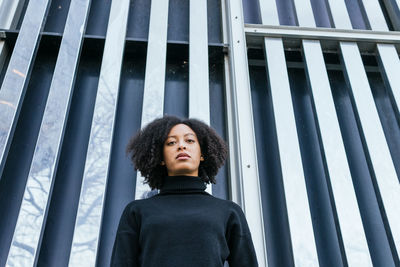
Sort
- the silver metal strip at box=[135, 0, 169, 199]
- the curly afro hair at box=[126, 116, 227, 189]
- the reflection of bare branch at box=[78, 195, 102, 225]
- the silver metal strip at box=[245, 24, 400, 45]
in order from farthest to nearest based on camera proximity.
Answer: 1. the silver metal strip at box=[245, 24, 400, 45]
2. the silver metal strip at box=[135, 0, 169, 199]
3. the reflection of bare branch at box=[78, 195, 102, 225]
4. the curly afro hair at box=[126, 116, 227, 189]

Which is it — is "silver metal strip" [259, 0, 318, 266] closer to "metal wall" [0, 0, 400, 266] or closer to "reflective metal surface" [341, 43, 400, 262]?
"metal wall" [0, 0, 400, 266]

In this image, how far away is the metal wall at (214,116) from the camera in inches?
70.7

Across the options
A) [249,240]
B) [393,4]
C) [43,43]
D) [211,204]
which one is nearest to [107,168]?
[211,204]

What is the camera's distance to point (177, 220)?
130 centimetres

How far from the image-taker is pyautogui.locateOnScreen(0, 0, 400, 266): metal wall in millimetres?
1797

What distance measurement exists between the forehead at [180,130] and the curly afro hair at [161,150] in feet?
0.08

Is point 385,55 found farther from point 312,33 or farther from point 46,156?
point 46,156

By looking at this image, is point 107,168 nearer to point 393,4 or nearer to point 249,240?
point 249,240

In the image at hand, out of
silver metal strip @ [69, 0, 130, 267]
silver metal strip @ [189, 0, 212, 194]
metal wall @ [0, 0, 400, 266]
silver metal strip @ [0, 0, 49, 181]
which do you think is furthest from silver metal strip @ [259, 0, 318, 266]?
silver metal strip @ [0, 0, 49, 181]

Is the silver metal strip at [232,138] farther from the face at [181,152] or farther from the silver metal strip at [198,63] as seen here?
the face at [181,152]

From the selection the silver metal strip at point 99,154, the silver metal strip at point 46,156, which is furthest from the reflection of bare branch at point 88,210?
the silver metal strip at point 46,156

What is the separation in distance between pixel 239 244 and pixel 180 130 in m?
0.56

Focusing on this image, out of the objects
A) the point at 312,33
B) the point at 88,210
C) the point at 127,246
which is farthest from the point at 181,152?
the point at 312,33

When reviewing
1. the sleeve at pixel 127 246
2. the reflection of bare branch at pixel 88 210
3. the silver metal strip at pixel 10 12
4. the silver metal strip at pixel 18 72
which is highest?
the silver metal strip at pixel 10 12
